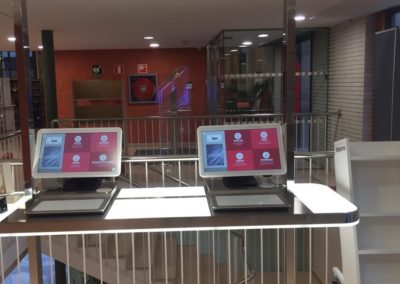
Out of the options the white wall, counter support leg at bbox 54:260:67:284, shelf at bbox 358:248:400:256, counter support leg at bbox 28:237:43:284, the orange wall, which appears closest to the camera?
counter support leg at bbox 28:237:43:284

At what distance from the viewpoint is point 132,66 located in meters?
11.3

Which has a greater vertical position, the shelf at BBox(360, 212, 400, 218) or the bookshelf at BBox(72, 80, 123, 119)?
the bookshelf at BBox(72, 80, 123, 119)

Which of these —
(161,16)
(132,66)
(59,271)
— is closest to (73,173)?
(59,271)

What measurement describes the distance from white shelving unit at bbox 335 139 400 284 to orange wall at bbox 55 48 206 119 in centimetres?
861

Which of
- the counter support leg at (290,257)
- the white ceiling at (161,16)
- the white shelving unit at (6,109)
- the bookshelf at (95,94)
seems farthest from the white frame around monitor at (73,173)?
the white shelving unit at (6,109)

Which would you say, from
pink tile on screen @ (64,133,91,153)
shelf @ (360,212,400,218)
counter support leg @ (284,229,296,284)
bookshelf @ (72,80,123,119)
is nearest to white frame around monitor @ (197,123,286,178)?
counter support leg @ (284,229,296,284)

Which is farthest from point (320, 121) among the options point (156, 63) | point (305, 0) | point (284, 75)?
point (284, 75)

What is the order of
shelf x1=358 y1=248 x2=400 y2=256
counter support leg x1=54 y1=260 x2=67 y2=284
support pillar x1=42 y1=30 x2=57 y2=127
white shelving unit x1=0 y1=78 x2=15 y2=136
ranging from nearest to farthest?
shelf x1=358 y1=248 x2=400 y2=256
counter support leg x1=54 y1=260 x2=67 y2=284
support pillar x1=42 y1=30 x2=57 y2=127
white shelving unit x1=0 y1=78 x2=15 y2=136

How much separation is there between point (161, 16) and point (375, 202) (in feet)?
13.6

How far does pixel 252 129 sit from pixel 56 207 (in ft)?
3.18

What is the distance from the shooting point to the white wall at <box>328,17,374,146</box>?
6.79 metres

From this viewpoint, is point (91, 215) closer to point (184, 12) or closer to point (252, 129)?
point (252, 129)

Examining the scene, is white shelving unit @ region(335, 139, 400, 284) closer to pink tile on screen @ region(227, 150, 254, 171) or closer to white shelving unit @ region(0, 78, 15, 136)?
pink tile on screen @ region(227, 150, 254, 171)

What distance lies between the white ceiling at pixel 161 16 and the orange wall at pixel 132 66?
2.39m
